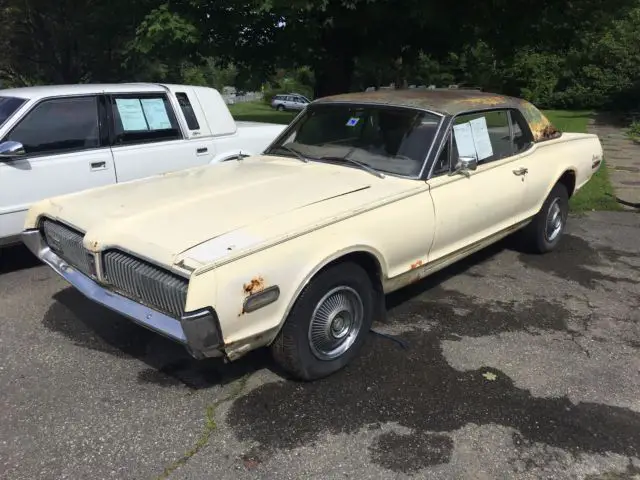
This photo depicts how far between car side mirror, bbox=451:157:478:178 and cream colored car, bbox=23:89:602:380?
15 mm

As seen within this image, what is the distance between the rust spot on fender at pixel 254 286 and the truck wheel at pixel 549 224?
347cm

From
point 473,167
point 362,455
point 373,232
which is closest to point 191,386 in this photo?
point 362,455

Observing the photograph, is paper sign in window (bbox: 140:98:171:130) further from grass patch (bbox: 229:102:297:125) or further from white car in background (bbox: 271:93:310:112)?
white car in background (bbox: 271:93:310:112)

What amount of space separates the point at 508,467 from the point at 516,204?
260cm

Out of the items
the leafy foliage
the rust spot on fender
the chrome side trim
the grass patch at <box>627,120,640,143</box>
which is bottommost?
the grass patch at <box>627,120,640,143</box>

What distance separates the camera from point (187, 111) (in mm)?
6191

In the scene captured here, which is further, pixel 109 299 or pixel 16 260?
pixel 16 260

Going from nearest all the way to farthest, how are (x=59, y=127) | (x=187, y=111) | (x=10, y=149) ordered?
(x=10, y=149) < (x=59, y=127) < (x=187, y=111)

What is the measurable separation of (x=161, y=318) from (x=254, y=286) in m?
0.55

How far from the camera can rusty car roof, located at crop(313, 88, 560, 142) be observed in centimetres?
432

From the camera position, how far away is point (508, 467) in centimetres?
270

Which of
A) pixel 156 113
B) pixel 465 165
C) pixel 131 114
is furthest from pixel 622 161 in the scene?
pixel 131 114

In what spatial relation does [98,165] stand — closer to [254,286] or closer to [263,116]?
[254,286]

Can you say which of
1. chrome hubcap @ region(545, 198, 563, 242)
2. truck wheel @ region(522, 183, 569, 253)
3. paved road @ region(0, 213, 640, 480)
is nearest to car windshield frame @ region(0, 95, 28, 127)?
paved road @ region(0, 213, 640, 480)
